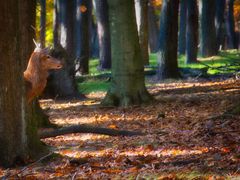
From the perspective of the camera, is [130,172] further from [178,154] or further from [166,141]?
[166,141]

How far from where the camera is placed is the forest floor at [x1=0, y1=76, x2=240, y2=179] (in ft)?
21.0

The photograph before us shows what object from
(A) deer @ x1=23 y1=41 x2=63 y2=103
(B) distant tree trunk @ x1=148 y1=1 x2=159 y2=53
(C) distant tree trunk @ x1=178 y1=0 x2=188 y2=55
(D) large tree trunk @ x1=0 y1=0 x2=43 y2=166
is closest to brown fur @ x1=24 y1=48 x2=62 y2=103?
(A) deer @ x1=23 y1=41 x2=63 y2=103

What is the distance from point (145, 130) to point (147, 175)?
442 cm

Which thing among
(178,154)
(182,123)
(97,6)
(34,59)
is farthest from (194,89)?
(97,6)

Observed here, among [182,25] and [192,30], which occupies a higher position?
[182,25]

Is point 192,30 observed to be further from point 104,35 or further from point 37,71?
point 37,71

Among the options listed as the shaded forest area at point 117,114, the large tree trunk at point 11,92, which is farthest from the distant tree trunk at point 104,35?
the large tree trunk at point 11,92

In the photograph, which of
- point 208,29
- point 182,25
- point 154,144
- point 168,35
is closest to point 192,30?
point 208,29

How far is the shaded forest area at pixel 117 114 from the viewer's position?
690 centimetres

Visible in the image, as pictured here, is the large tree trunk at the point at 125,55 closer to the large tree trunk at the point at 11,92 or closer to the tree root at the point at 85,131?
the tree root at the point at 85,131

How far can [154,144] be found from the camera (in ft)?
27.8

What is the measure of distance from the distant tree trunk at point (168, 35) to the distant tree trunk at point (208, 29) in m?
10.0

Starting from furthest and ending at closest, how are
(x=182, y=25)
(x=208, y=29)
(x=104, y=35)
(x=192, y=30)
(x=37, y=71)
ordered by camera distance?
(x=182, y=25) < (x=208, y=29) < (x=104, y=35) < (x=192, y=30) < (x=37, y=71)

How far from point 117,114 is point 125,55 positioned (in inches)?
63.9
